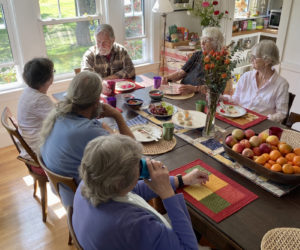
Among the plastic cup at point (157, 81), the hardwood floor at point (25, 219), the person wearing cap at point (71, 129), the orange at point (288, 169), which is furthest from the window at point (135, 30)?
the orange at point (288, 169)

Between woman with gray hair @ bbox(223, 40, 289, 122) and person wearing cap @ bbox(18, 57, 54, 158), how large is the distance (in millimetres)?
1441

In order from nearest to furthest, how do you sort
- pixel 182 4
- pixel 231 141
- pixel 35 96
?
pixel 231 141 < pixel 35 96 < pixel 182 4

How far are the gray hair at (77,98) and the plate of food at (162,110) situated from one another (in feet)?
2.13

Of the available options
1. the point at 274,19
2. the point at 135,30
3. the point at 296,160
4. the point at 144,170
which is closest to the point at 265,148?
the point at 296,160

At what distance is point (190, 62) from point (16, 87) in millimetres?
2019

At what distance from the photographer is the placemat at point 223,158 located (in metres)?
1.31

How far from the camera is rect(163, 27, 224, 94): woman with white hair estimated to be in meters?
2.47

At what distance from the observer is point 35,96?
1.93 metres

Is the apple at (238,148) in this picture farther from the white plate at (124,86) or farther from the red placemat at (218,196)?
the white plate at (124,86)

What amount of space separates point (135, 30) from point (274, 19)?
101 inches

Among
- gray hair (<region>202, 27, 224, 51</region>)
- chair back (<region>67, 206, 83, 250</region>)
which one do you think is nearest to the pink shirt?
gray hair (<region>202, 27, 224, 51</region>)

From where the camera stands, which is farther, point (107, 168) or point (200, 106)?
point (200, 106)

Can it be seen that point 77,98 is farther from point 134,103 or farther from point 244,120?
point 244,120

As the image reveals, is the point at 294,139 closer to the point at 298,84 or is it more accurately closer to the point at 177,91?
the point at 177,91
